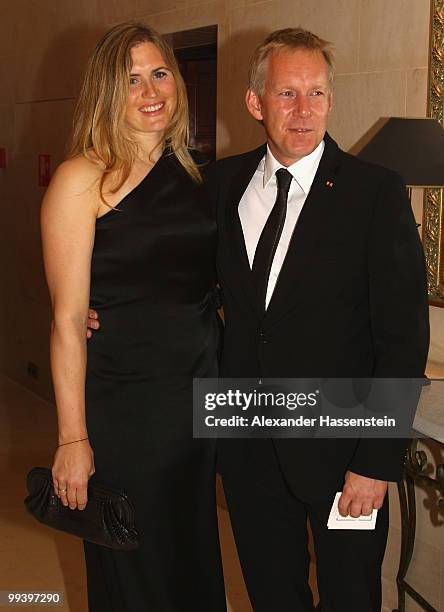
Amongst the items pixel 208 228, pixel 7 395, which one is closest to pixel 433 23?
pixel 208 228

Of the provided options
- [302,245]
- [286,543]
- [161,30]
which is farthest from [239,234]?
[161,30]

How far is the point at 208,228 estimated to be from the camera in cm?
270

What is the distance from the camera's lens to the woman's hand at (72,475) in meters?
2.54

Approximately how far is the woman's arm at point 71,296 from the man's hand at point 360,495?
70 centimetres

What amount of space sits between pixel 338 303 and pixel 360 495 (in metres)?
0.50

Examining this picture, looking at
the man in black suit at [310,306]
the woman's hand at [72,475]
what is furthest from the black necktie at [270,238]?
the woman's hand at [72,475]

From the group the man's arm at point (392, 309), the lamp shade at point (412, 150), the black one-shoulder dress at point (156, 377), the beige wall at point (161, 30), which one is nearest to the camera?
the man's arm at point (392, 309)

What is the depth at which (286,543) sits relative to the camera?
268 centimetres

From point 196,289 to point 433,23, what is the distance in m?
1.49

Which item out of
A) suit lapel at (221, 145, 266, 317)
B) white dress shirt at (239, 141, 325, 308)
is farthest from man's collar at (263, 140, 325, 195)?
suit lapel at (221, 145, 266, 317)

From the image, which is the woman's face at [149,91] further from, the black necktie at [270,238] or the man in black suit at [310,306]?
the black necktie at [270,238]

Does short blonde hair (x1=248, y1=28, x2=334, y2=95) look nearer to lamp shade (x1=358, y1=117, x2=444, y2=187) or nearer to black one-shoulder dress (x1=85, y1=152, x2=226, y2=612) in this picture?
black one-shoulder dress (x1=85, y1=152, x2=226, y2=612)

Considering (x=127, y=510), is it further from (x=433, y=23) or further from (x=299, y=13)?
(x=299, y=13)

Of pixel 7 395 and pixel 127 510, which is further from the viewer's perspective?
pixel 7 395
